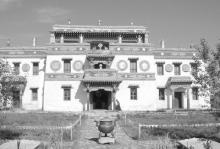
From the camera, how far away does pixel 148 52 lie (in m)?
35.3

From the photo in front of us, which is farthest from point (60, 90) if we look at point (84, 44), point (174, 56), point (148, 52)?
point (174, 56)

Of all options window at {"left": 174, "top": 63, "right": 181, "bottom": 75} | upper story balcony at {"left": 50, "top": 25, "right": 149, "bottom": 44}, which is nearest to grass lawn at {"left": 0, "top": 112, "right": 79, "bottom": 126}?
upper story balcony at {"left": 50, "top": 25, "right": 149, "bottom": 44}

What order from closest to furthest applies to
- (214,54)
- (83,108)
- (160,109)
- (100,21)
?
(214,54) → (83,108) → (160,109) → (100,21)

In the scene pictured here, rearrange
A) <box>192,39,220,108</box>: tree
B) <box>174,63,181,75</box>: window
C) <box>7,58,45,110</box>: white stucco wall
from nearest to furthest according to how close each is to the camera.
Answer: <box>192,39,220,108</box>: tree
<box>7,58,45,110</box>: white stucco wall
<box>174,63,181,75</box>: window

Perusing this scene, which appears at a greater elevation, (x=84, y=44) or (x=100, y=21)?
(x=100, y=21)

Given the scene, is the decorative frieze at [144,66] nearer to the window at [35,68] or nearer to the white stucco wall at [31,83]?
the white stucco wall at [31,83]

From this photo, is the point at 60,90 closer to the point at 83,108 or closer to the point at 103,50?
the point at 83,108

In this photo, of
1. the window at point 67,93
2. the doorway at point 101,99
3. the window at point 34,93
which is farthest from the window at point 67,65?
the window at point 34,93

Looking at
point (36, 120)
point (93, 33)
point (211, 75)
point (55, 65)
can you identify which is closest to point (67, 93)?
point (55, 65)

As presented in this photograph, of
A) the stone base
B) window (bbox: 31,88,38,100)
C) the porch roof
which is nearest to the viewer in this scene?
the stone base

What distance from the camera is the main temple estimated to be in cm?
3381

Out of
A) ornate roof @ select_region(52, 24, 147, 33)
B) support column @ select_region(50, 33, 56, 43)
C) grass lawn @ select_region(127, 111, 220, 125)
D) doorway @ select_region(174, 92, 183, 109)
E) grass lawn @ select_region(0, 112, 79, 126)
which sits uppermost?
ornate roof @ select_region(52, 24, 147, 33)

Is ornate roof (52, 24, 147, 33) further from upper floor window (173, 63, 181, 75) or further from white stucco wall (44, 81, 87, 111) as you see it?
white stucco wall (44, 81, 87, 111)

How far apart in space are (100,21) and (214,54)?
98.9 ft
